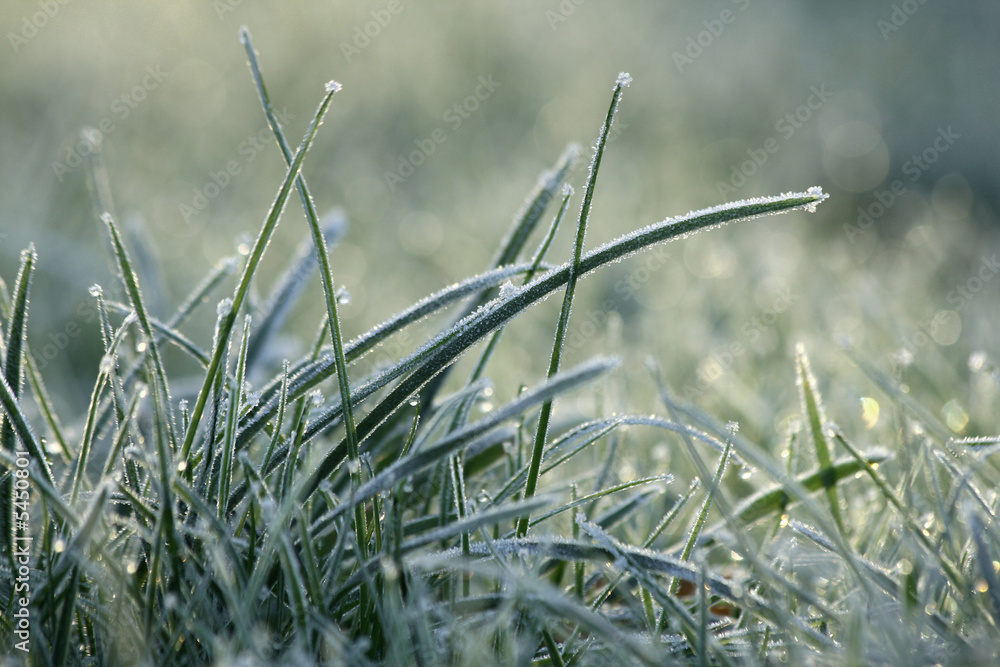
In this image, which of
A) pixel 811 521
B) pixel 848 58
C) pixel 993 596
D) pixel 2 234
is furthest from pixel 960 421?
pixel 848 58

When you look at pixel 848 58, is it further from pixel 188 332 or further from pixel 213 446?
pixel 213 446

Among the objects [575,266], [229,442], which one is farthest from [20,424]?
[575,266]

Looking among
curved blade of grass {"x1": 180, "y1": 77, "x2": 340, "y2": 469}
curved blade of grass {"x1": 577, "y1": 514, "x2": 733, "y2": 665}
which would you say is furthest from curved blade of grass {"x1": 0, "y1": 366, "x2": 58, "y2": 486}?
curved blade of grass {"x1": 577, "y1": 514, "x2": 733, "y2": 665}

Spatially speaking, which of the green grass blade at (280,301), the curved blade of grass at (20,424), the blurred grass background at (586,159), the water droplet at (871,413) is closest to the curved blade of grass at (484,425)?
the curved blade of grass at (20,424)

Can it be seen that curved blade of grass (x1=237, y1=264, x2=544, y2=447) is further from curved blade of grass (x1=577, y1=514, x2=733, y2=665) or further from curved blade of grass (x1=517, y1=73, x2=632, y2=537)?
curved blade of grass (x1=577, y1=514, x2=733, y2=665)

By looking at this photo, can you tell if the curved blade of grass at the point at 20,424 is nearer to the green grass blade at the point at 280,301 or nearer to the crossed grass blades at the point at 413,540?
the crossed grass blades at the point at 413,540

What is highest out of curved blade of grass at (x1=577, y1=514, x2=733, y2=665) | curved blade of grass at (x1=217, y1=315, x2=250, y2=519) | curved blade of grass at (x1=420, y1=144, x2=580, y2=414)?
curved blade of grass at (x1=420, y1=144, x2=580, y2=414)

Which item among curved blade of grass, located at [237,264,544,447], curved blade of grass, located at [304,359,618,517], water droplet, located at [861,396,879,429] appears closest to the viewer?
curved blade of grass, located at [304,359,618,517]

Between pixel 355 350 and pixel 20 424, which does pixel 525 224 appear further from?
pixel 20 424
